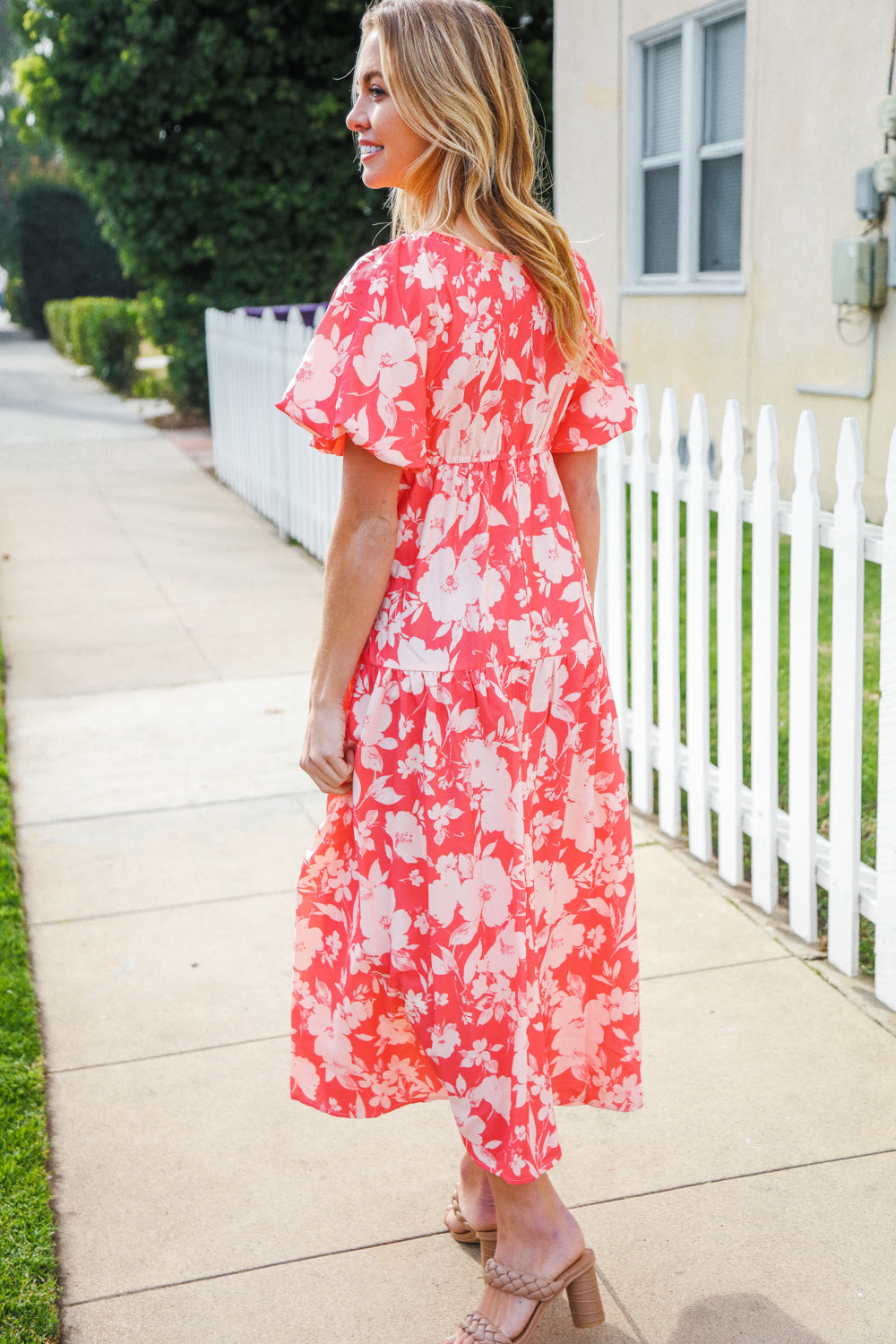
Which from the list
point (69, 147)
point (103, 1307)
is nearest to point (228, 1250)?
point (103, 1307)

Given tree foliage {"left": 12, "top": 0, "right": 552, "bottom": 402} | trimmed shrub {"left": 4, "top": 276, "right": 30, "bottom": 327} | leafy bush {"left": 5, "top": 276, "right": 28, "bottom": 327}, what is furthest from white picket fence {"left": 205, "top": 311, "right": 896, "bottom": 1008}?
leafy bush {"left": 5, "top": 276, "right": 28, "bottom": 327}

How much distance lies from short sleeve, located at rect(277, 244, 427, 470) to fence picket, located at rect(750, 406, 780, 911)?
1.74 m

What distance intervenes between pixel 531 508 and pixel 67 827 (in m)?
2.82

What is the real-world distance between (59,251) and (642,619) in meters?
34.6

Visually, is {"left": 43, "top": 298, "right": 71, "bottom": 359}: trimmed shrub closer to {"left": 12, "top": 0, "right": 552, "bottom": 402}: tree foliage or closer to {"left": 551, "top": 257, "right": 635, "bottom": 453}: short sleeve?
{"left": 12, "top": 0, "right": 552, "bottom": 402}: tree foliage

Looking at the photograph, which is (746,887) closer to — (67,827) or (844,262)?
(67,827)

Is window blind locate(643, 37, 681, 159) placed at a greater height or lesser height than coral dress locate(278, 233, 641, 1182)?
greater

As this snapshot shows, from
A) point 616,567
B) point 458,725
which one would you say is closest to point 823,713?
point 616,567

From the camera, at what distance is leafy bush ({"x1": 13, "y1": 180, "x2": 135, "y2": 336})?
35000 mm

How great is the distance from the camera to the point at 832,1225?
2.52 m

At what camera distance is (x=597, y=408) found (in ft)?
7.69

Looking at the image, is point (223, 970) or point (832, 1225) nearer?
A: point (832, 1225)

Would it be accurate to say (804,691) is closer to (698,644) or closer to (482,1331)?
(698,644)

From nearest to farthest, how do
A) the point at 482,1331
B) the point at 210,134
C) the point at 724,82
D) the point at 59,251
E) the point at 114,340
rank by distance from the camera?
the point at 482,1331, the point at 724,82, the point at 210,134, the point at 114,340, the point at 59,251
